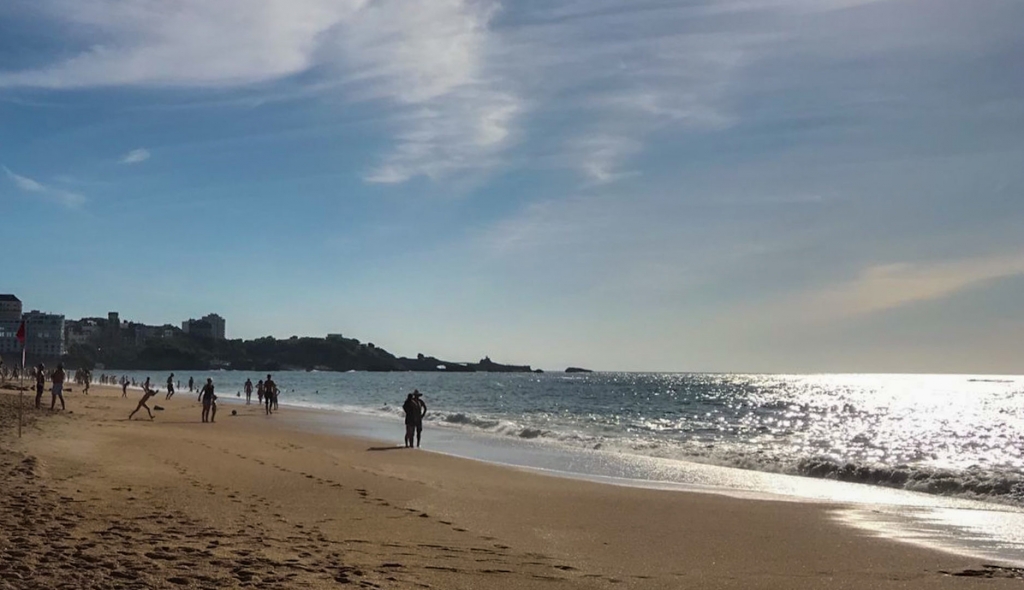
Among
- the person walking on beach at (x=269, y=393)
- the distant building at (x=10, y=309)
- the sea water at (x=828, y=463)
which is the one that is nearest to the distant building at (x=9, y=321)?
the distant building at (x=10, y=309)

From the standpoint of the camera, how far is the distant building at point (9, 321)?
128 metres

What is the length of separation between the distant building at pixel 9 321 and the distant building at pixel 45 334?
18836mm

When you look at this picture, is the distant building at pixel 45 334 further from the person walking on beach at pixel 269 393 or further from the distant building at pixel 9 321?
the person walking on beach at pixel 269 393

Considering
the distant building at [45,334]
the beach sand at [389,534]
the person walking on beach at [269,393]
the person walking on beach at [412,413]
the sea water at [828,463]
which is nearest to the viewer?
the beach sand at [389,534]

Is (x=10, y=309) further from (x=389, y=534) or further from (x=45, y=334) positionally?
(x=389, y=534)

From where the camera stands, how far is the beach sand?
7270 mm

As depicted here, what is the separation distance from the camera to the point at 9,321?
432 ft

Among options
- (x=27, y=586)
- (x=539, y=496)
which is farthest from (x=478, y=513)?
(x=27, y=586)

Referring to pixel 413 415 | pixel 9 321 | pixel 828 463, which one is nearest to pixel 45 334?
pixel 9 321

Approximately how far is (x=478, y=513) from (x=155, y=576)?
19.7ft

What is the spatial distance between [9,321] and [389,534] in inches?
5729

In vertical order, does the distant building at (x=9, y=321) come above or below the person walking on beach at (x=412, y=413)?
above

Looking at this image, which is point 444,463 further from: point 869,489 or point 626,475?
point 869,489

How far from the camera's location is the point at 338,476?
15.6 metres
